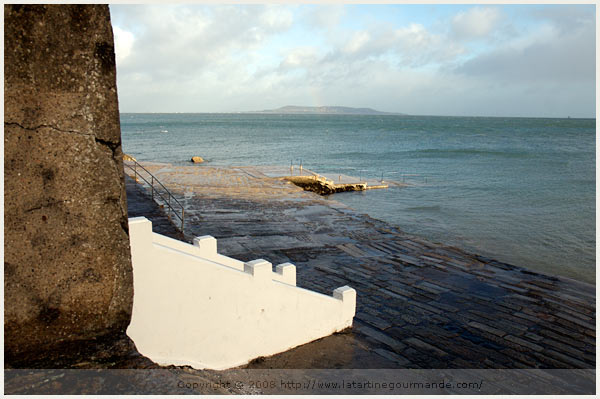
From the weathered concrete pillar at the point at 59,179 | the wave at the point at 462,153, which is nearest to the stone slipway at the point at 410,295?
the weathered concrete pillar at the point at 59,179

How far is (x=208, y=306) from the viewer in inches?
204

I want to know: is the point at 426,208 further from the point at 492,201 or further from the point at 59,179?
the point at 59,179

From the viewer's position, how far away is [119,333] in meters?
3.04

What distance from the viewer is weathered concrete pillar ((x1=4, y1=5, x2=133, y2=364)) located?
256cm

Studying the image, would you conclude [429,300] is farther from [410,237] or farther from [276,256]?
[410,237]

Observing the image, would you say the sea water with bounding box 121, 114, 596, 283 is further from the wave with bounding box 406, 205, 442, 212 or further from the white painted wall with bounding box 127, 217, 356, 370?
the white painted wall with bounding box 127, 217, 356, 370

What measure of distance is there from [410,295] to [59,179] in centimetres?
856

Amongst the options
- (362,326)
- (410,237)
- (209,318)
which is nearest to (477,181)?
(410,237)

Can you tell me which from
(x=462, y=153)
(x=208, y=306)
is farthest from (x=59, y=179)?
(x=462, y=153)

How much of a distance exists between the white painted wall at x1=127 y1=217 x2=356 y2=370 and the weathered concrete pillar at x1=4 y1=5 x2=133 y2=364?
1.41 meters

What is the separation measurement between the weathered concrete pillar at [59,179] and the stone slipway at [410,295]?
3.57 metres

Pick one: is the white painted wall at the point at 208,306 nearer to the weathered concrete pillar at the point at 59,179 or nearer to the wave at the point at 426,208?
the weathered concrete pillar at the point at 59,179

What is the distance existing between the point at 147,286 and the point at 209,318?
3.43 ft

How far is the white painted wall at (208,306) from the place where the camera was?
451 centimetres
